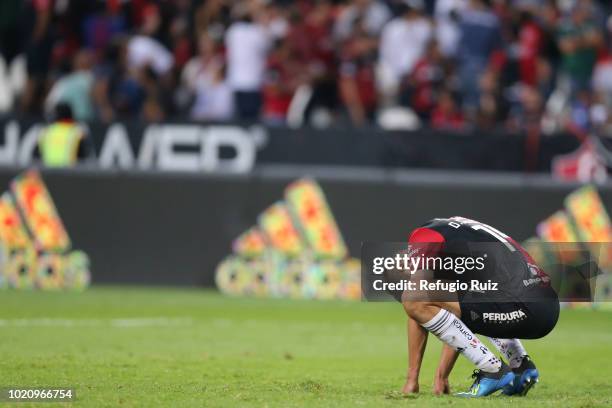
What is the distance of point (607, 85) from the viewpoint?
21906mm

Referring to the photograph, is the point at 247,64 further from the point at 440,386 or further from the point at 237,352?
the point at 440,386

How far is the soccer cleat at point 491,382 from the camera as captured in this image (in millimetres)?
9578

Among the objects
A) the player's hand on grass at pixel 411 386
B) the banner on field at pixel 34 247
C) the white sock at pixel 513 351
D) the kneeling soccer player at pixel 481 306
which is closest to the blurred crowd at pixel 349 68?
the banner on field at pixel 34 247

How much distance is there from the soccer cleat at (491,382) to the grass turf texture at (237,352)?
0.11m

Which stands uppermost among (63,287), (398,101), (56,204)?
(398,101)

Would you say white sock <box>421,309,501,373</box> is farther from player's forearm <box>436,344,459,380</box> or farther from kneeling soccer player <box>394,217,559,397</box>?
player's forearm <box>436,344,459,380</box>

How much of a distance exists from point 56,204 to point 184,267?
2.19 meters

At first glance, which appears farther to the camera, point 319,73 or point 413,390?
point 319,73

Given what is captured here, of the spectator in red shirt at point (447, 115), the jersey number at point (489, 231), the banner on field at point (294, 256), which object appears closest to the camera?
the jersey number at point (489, 231)

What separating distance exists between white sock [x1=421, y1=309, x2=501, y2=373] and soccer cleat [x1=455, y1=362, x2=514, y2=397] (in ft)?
0.43

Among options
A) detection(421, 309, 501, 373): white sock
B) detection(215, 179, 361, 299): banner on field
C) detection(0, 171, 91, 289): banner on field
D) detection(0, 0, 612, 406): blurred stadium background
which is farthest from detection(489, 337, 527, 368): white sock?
detection(0, 171, 91, 289): banner on field

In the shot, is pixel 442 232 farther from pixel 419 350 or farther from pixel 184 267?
pixel 184 267

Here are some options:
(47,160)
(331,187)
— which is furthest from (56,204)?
(331,187)

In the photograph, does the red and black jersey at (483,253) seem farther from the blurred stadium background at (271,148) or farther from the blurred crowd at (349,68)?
the blurred crowd at (349,68)
